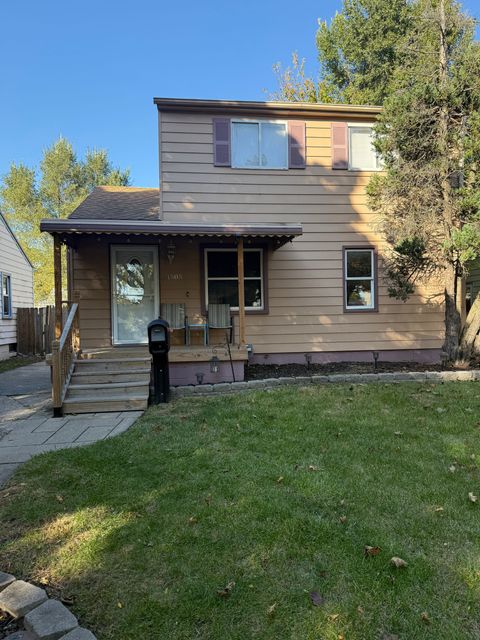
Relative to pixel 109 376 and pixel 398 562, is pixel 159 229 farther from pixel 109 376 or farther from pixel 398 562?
pixel 398 562

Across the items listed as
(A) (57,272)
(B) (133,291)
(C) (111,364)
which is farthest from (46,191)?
(C) (111,364)

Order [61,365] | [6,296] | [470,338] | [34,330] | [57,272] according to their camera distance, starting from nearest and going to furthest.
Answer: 1. [61,365]
2. [57,272]
3. [470,338]
4. [6,296]
5. [34,330]

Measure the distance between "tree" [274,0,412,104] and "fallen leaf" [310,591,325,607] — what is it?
66.3 ft

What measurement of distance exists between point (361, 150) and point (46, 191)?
80.7ft

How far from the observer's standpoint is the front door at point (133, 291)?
340 inches

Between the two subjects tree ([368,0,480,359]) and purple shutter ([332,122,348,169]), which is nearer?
tree ([368,0,480,359])

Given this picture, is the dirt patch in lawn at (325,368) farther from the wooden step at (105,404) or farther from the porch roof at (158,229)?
the porch roof at (158,229)

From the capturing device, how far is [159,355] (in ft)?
20.7

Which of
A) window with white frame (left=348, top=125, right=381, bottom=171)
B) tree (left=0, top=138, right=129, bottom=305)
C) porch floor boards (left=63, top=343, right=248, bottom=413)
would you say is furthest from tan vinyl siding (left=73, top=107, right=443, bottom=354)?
tree (left=0, top=138, right=129, bottom=305)

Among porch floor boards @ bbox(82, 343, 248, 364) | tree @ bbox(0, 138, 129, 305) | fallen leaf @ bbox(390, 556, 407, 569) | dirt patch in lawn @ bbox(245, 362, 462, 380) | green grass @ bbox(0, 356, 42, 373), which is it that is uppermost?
tree @ bbox(0, 138, 129, 305)

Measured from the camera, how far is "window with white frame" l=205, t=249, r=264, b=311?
8.87 meters

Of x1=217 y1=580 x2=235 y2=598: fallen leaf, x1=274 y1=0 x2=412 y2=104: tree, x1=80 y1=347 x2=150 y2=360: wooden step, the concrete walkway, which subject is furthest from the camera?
x1=274 y1=0 x2=412 y2=104: tree

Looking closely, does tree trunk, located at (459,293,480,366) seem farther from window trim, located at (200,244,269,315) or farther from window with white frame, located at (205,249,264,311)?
window with white frame, located at (205,249,264,311)

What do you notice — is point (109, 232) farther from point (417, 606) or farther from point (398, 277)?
point (417, 606)
